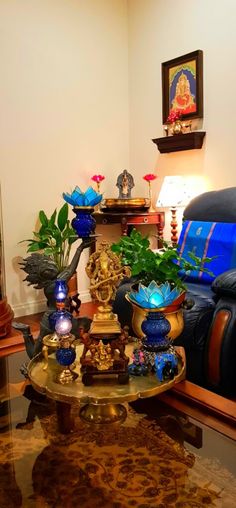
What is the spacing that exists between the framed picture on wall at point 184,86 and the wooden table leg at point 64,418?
272 centimetres

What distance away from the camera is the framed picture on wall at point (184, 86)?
10.9 feet

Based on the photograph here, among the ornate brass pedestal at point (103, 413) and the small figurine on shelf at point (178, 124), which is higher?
the small figurine on shelf at point (178, 124)

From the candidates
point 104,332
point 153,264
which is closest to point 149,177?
point 153,264

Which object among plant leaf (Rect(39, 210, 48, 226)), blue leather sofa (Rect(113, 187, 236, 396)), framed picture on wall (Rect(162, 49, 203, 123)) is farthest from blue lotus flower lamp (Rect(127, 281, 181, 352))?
framed picture on wall (Rect(162, 49, 203, 123))

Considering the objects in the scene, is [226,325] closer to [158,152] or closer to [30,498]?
[30,498]

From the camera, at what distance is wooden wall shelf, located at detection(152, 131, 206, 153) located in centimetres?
334

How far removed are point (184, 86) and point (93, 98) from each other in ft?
2.74

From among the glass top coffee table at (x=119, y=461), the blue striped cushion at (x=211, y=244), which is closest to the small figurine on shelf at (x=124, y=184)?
the blue striped cushion at (x=211, y=244)

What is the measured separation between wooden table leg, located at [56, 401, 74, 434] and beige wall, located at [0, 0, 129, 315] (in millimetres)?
2320

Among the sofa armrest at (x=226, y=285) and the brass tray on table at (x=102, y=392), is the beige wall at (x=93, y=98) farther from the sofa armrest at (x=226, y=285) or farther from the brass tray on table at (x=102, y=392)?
the brass tray on table at (x=102, y=392)

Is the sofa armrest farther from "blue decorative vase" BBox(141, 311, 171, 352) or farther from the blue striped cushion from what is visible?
"blue decorative vase" BBox(141, 311, 171, 352)

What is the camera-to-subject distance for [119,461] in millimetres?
988

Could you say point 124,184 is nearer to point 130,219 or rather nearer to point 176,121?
point 130,219

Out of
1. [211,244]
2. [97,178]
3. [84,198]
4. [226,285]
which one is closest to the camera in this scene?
[84,198]
